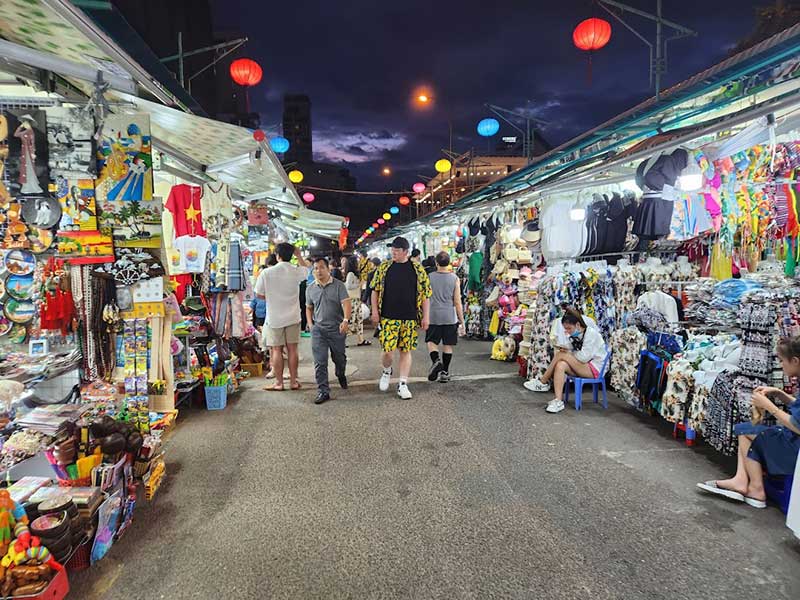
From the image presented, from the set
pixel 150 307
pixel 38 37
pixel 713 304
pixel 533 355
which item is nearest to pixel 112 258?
pixel 150 307

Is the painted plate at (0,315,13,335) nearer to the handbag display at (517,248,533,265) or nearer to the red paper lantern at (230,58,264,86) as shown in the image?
the red paper lantern at (230,58,264,86)

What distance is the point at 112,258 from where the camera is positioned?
4.08m

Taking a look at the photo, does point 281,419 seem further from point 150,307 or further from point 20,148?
point 20,148

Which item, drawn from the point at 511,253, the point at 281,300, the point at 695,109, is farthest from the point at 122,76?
the point at 511,253

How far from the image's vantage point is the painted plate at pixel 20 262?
12.8 feet

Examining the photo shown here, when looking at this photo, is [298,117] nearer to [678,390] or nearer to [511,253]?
[511,253]


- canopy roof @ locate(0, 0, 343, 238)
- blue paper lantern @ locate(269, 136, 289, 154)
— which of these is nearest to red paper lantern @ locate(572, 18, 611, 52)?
canopy roof @ locate(0, 0, 343, 238)

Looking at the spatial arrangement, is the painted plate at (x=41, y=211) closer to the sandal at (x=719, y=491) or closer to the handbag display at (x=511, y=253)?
the sandal at (x=719, y=491)

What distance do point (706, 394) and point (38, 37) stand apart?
222 inches

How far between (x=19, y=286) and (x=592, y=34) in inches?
310

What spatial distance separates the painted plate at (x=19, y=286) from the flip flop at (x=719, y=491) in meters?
5.54

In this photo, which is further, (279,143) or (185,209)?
(279,143)

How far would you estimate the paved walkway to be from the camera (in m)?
2.58

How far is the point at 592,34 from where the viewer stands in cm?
723
